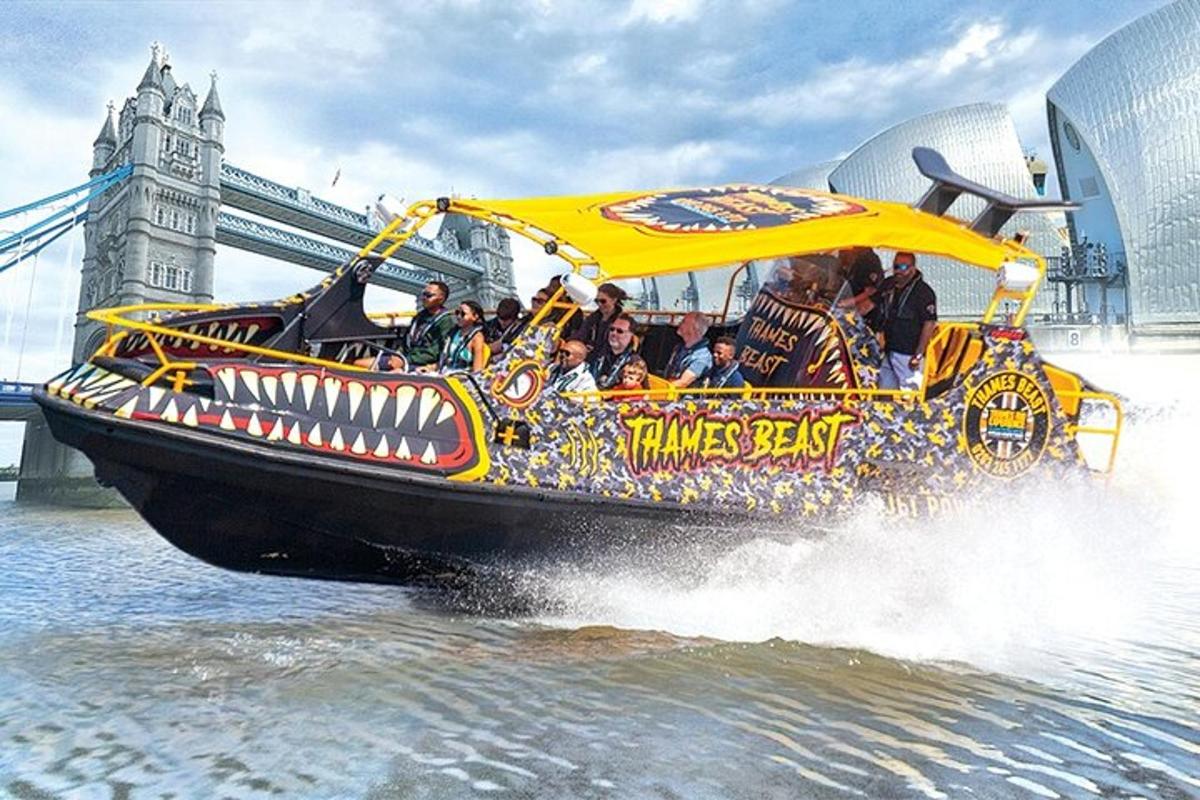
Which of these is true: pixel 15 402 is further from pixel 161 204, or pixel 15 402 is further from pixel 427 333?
pixel 427 333

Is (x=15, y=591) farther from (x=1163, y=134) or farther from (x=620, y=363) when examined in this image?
(x=1163, y=134)

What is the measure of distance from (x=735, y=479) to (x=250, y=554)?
3.08 meters

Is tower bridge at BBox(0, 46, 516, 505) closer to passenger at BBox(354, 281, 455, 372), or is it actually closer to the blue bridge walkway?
the blue bridge walkway

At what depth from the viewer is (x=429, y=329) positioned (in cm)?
652

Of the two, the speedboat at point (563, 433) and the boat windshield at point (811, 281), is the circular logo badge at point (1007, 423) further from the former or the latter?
the boat windshield at point (811, 281)

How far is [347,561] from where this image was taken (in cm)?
512

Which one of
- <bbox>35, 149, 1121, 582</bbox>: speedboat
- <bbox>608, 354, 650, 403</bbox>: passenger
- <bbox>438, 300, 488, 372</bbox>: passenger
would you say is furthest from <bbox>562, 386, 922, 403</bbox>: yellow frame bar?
<bbox>438, 300, 488, 372</bbox>: passenger

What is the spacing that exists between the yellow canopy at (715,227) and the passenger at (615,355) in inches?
29.2

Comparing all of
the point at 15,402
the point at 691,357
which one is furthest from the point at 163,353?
the point at 15,402

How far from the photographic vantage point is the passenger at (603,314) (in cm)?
639

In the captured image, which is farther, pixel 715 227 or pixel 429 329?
pixel 429 329

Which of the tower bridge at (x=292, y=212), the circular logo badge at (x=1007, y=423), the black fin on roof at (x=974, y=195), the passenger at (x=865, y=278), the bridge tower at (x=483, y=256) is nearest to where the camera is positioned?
the circular logo badge at (x=1007, y=423)

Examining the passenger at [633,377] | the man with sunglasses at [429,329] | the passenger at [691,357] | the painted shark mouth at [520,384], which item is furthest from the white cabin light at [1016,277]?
the man with sunglasses at [429,329]

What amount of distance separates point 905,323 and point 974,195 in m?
1.25
